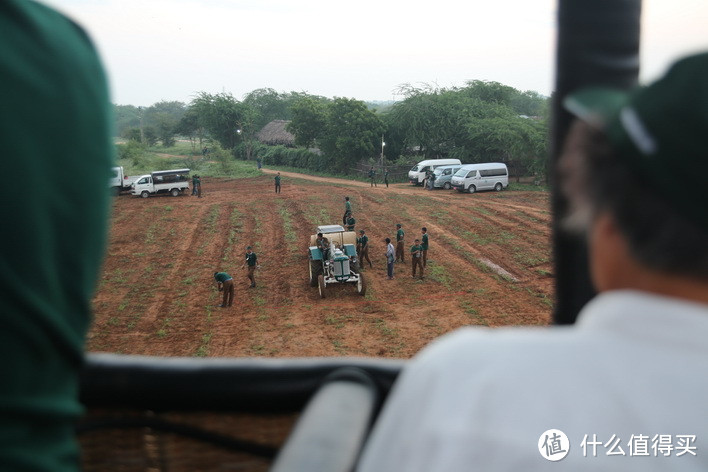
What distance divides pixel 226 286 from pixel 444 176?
15904 millimetres

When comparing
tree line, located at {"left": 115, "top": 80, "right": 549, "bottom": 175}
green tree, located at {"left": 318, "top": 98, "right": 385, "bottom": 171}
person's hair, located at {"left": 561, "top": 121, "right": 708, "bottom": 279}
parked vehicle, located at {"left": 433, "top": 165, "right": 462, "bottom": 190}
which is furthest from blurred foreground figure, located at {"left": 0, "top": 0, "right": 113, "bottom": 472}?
green tree, located at {"left": 318, "top": 98, "right": 385, "bottom": 171}

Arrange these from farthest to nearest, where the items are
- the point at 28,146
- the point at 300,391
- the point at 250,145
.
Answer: the point at 250,145, the point at 300,391, the point at 28,146

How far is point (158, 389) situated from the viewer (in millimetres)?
1021

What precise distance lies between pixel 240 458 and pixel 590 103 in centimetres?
78

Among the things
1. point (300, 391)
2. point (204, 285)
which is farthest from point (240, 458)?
point (204, 285)

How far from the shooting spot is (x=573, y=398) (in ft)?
1.81

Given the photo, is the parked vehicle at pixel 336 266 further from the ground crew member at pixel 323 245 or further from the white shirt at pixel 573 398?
the white shirt at pixel 573 398

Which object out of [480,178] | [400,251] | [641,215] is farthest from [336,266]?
[480,178]

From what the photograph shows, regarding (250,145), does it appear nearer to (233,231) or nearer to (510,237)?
(233,231)

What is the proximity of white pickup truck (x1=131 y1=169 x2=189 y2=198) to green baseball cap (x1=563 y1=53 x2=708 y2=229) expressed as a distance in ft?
85.6

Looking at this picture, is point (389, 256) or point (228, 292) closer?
point (228, 292)

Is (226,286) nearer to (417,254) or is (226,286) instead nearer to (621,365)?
(417,254)

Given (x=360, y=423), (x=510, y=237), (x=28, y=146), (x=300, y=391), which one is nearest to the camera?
(x=28, y=146)

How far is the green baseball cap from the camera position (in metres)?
0.56
